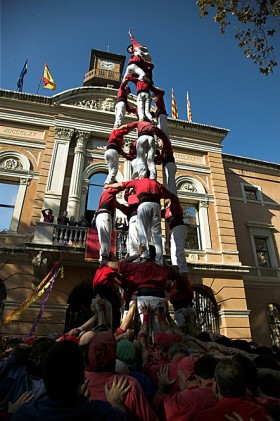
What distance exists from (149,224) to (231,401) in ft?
13.6

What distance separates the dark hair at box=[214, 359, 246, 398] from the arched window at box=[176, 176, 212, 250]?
1276 centimetres

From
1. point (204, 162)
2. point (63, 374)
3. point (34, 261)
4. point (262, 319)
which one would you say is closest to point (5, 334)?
point (34, 261)

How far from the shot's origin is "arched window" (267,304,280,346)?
1379 cm

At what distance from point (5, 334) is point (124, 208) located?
23.5 ft

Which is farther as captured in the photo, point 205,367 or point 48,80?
point 48,80

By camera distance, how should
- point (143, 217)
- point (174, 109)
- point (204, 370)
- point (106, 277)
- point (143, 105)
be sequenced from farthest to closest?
point (174, 109) < point (143, 105) < point (143, 217) < point (106, 277) < point (204, 370)

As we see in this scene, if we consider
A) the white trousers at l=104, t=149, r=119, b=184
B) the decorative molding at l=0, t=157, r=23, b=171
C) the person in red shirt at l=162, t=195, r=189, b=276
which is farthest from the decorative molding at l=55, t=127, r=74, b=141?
the person in red shirt at l=162, t=195, r=189, b=276

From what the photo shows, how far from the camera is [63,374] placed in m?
1.45

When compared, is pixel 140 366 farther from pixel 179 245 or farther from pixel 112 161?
pixel 112 161

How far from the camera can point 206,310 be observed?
13.1 m

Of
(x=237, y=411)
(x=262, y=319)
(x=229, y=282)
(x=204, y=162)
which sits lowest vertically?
(x=237, y=411)

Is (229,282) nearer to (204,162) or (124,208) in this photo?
(204,162)

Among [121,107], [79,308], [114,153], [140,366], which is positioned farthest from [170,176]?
[79,308]

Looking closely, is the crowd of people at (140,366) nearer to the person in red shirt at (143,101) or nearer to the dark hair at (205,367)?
the dark hair at (205,367)
